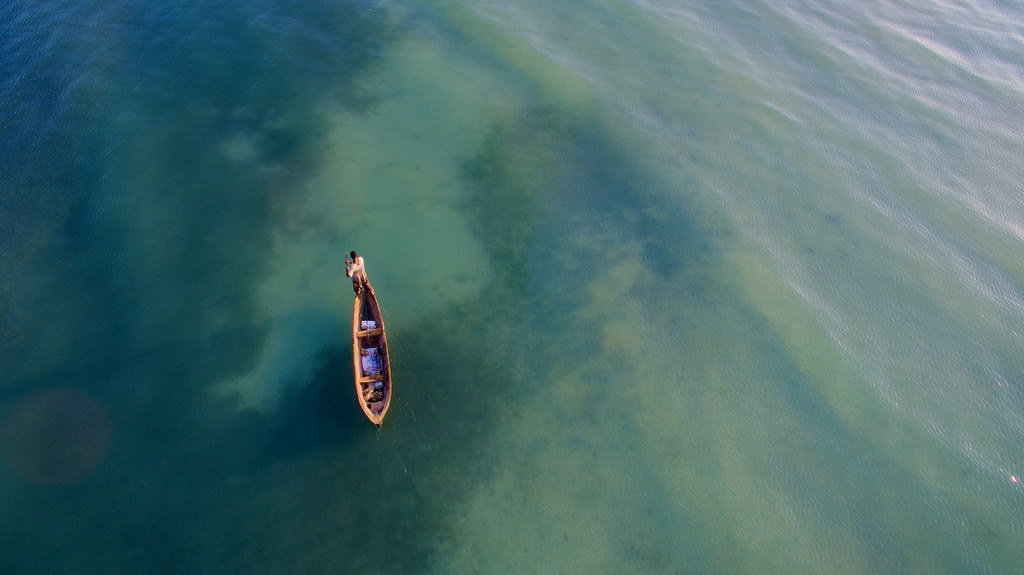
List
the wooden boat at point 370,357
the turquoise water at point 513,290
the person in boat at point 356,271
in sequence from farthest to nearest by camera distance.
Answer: the person in boat at point 356,271, the wooden boat at point 370,357, the turquoise water at point 513,290

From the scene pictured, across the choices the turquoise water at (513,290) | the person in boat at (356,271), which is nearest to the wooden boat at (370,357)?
the person in boat at (356,271)

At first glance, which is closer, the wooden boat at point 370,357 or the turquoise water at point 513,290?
the turquoise water at point 513,290

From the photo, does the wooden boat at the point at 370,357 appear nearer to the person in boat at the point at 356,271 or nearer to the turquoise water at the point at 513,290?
the person in boat at the point at 356,271

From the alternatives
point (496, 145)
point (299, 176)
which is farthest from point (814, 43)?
point (299, 176)

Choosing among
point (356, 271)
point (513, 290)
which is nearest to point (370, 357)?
point (356, 271)

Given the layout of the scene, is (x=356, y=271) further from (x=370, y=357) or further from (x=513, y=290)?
(x=513, y=290)

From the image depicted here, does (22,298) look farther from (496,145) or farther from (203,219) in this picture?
(496,145)

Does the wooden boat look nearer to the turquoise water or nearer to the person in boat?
the person in boat
